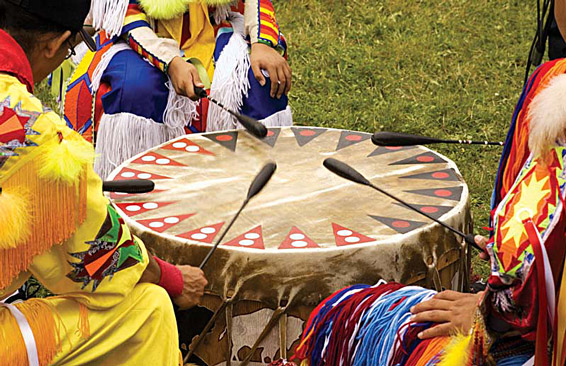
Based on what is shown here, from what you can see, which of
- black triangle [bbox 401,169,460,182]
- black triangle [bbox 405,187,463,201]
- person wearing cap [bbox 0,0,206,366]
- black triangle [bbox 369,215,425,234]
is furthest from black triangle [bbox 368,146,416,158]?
person wearing cap [bbox 0,0,206,366]

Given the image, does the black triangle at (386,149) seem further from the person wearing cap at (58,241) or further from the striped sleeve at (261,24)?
the person wearing cap at (58,241)

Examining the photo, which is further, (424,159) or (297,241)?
(424,159)

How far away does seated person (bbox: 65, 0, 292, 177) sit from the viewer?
3.33m

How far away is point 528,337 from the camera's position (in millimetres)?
1851

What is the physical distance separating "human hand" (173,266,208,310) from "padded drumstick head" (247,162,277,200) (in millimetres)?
310

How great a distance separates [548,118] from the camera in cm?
175

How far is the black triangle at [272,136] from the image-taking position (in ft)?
9.58

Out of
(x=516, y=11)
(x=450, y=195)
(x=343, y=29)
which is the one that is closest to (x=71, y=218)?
(x=450, y=195)

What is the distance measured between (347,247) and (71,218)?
0.73m

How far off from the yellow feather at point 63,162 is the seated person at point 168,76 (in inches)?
57.1

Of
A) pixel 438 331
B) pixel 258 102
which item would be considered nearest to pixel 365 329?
pixel 438 331

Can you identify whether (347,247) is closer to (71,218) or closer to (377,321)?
(377,321)

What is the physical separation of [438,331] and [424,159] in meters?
0.93

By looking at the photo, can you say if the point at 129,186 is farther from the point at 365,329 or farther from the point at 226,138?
the point at 365,329
